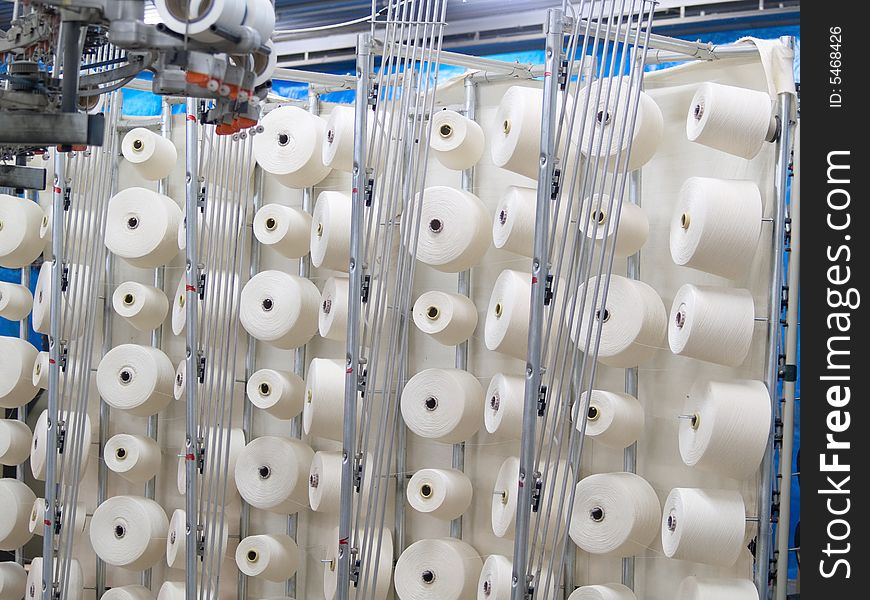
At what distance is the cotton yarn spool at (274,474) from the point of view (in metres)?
3.98

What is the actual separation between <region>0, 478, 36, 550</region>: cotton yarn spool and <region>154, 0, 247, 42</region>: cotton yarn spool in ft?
11.3

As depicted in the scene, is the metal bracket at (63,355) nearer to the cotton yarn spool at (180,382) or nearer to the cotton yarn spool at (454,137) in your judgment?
the cotton yarn spool at (180,382)

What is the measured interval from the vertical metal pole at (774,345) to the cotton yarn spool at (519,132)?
0.73 metres

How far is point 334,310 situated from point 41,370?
1.59m

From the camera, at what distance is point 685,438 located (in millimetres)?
3146

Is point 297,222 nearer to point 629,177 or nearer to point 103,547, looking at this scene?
point 629,177

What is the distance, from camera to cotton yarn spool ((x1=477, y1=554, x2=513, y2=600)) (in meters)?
3.45

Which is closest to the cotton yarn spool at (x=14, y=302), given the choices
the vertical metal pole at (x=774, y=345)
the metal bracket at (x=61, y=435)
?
the metal bracket at (x=61, y=435)

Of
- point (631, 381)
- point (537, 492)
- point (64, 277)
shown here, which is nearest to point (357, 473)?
point (537, 492)

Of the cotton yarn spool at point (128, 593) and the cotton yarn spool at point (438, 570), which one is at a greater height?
the cotton yarn spool at point (438, 570)

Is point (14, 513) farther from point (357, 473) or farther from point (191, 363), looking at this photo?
point (357, 473)

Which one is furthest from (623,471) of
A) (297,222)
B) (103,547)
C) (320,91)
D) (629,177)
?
(103,547)

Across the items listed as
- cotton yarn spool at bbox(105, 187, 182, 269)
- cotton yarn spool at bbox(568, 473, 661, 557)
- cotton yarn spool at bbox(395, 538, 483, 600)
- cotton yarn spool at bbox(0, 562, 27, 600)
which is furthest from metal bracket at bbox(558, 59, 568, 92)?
cotton yarn spool at bbox(0, 562, 27, 600)

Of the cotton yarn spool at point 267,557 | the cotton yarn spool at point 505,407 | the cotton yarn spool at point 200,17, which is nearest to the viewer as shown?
the cotton yarn spool at point 200,17
